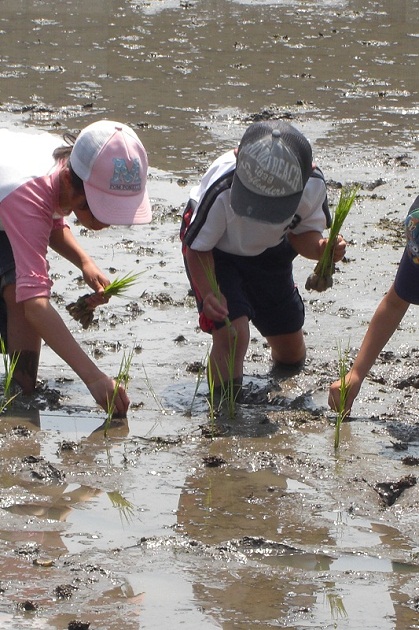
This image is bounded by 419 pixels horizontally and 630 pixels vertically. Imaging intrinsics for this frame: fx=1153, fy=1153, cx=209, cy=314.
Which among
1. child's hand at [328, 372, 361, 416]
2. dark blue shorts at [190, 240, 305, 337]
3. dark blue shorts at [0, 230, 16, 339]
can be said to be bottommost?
child's hand at [328, 372, 361, 416]

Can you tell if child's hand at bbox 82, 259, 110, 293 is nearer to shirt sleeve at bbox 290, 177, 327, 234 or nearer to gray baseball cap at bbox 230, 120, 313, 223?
gray baseball cap at bbox 230, 120, 313, 223

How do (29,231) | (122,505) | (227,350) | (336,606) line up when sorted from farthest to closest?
(227,350), (29,231), (122,505), (336,606)

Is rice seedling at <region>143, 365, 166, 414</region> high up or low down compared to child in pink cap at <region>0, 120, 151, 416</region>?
down

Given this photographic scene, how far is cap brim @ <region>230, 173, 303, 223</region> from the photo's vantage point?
4328mm

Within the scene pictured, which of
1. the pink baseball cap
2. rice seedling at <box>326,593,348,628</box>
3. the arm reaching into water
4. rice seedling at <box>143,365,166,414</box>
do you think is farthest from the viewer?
rice seedling at <box>143,365,166,414</box>

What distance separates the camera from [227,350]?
15.6 ft

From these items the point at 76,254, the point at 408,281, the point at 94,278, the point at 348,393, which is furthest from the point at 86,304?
the point at 408,281

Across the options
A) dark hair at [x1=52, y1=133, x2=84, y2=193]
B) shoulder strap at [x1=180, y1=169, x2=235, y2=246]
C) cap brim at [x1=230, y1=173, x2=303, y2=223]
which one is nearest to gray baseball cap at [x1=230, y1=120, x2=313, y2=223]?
cap brim at [x1=230, y1=173, x2=303, y2=223]

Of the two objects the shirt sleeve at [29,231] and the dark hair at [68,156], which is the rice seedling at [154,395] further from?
the dark hair at [68,156]

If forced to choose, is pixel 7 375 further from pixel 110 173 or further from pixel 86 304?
pixel 110 173

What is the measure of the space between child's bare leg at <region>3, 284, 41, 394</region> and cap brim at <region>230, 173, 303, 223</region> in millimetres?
961

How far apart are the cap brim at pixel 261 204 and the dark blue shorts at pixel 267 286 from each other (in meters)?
0.54

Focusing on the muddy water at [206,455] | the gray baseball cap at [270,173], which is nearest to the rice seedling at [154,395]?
the muddy water at [206,455]

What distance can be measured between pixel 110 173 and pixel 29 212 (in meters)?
0.35
